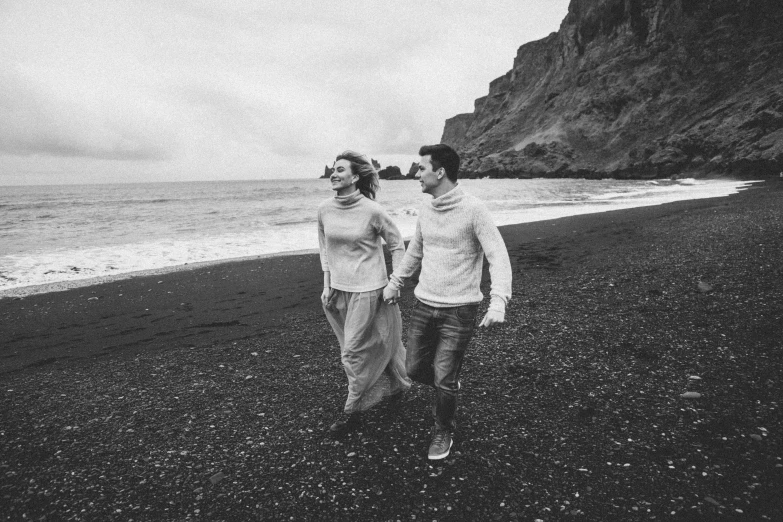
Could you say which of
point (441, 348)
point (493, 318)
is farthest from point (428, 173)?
point (441, 348)

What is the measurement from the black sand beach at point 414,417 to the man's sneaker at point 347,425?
10cm

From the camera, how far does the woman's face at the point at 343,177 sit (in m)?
3.90

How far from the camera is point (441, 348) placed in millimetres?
3504

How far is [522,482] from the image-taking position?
324cm

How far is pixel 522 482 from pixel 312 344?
12.7 ft

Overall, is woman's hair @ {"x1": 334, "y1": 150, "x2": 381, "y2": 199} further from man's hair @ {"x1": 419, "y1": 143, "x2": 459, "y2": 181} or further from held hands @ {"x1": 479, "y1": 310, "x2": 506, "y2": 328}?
held hands @ {"x1": 479, "y1": 310, "x2": 506, "y2": 328}

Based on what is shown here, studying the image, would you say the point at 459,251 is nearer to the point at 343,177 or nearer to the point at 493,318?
the point at 493,318

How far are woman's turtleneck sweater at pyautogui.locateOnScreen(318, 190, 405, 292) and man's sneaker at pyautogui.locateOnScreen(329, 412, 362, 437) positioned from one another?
1.25m

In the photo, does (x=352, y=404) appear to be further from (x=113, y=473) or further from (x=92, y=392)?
(x=92, y=392)

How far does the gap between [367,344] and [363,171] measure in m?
1.70

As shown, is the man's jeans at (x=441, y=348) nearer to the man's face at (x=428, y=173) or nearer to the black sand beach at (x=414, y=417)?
the black sand beach at (x=414, y=417)

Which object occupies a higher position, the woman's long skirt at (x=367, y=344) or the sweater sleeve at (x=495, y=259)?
the sweater sleeve at (x=495, y=259)

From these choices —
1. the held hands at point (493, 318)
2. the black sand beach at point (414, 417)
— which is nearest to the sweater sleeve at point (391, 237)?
the held hands at point (493, 318)

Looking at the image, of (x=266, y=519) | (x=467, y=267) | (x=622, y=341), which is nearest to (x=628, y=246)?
(x=622, y=341)
